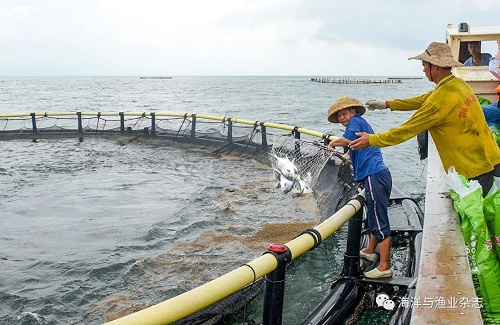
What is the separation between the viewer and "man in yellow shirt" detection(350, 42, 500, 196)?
152 inches

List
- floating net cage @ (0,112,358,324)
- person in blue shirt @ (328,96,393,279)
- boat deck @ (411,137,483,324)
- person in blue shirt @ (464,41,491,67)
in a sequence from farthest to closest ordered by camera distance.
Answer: person in blue shirt @ (464,41,491,67)
floating net cage @ (0,112,358,324)
person in blue shirt @ (328,96,393,279)
boat deck @ (411,137,483,324)

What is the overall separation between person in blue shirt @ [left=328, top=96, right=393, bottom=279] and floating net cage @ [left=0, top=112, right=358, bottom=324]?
1206 millimetres

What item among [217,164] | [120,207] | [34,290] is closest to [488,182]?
[34,290]

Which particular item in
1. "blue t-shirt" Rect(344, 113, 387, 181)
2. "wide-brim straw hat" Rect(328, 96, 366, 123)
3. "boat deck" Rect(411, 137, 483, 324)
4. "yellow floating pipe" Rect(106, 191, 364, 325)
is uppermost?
"wide-brim straw hat" Rect(328, 96, 366, 123)

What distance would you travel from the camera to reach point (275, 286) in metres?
3.09

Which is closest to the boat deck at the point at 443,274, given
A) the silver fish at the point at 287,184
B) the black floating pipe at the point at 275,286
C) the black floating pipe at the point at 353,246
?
the black floating pipe at the point at 353,246

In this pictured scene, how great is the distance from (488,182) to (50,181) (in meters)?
11.4

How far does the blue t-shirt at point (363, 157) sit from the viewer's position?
480 cm

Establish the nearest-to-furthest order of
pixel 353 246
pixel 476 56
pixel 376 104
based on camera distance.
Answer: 1. pixel 353 246
2. pixel 376 104
3. pixel 476 56

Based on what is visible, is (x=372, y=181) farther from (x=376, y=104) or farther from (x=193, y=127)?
(x=193, y=127)

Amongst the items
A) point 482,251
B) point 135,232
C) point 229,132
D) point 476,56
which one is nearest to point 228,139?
point 229,132

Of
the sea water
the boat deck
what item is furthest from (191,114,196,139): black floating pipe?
the boat deck

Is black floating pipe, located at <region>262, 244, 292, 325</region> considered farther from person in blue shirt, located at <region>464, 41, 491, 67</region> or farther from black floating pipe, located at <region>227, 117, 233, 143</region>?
black floating pipe, located at <region>227, 117, 233, 143</region>

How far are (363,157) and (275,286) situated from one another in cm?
227
